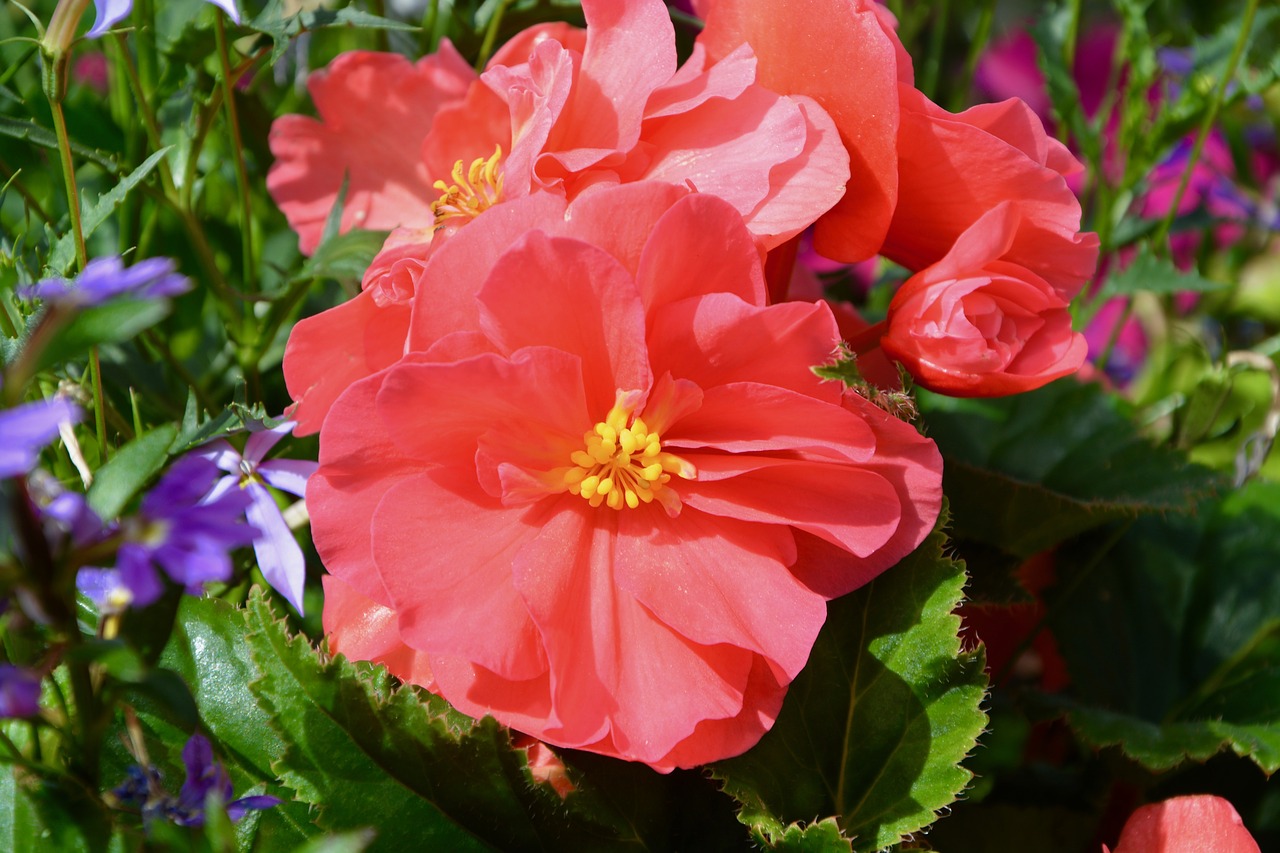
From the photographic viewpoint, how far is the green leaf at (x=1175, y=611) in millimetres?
621

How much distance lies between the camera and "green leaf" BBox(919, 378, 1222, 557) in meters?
0.53

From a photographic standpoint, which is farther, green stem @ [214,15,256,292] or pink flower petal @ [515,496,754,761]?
green stem @ [214,15,256,292]

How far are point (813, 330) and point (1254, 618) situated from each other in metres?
0.44

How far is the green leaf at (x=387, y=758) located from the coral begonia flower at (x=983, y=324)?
0.20 metres

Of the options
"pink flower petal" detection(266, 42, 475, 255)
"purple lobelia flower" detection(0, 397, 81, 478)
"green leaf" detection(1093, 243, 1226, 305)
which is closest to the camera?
"purple lobelia flower" detection(0, 397, 81, 478)

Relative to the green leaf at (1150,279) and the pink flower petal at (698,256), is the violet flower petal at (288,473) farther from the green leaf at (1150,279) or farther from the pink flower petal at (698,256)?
the green leaf at (1150,279)

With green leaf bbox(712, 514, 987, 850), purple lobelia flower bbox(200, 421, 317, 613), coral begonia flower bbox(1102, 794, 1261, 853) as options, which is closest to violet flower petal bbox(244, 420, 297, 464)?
purple lobelia flower bbox(200, 421, 317, 613)

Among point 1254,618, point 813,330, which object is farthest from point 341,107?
point 1254,618

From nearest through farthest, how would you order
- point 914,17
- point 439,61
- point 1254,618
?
point 439,61 → point 1254,618 → point 914,17

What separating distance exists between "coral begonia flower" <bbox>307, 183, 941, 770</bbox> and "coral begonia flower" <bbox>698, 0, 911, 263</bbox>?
0.24 ft

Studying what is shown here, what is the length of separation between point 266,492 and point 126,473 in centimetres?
18

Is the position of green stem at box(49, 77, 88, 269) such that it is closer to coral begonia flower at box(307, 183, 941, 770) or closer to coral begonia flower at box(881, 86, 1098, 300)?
coral begonia flower at box(307, 183, 941, 770)

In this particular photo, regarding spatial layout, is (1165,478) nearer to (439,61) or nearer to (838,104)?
(838,104)

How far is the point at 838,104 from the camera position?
1.34ft
